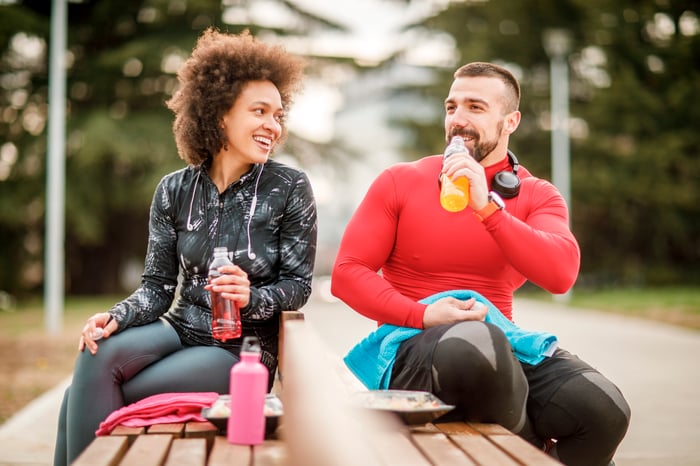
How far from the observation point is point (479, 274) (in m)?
3.61

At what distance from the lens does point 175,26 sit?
2336 centimetres

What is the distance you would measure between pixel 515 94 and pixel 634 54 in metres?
28.6

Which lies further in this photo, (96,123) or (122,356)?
(96,123)

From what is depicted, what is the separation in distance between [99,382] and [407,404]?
3.65 feet

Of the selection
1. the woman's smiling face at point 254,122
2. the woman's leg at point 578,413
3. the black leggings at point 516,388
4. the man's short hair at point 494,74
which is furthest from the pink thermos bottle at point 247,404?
the man's short hair at point 494,74

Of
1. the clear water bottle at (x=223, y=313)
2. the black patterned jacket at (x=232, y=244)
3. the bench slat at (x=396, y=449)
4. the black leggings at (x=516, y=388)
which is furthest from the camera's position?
the black patterned jacket at (x=232, y=244)

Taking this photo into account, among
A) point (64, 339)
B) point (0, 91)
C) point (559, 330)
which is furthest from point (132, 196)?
point (559, 330)

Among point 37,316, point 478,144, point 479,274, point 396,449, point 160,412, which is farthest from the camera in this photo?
point 37,316

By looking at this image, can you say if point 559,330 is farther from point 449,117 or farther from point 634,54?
point 634,54

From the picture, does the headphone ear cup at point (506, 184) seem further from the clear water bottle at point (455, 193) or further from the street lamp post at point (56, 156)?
the street lamp post at point (56, 156)

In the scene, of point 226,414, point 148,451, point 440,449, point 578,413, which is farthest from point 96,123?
point 440,449

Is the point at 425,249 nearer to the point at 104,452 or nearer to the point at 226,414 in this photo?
the point at 226,414

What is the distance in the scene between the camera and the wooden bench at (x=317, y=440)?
1598 millimetres

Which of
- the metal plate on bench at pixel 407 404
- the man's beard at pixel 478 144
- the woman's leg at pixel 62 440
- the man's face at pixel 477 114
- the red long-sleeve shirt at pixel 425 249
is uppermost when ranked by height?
the man's face at pixel 477 114
